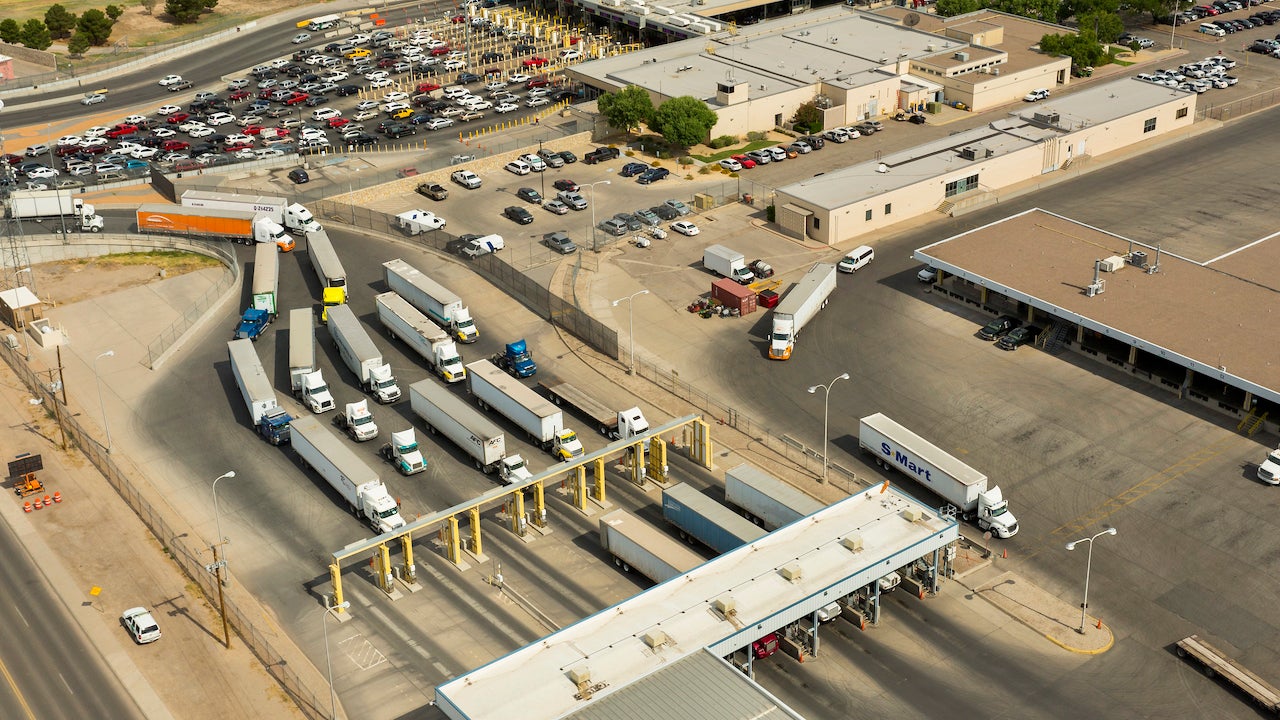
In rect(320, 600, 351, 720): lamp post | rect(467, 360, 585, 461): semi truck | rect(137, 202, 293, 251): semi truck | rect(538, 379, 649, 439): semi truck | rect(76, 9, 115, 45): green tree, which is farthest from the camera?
rect(76, 9, 115, 45): green tree

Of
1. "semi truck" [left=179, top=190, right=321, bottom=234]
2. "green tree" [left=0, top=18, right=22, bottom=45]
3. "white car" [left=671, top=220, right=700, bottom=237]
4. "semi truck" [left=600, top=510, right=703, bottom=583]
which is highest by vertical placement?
"green tree" [left=0, top=18, right=22, bottom=45]

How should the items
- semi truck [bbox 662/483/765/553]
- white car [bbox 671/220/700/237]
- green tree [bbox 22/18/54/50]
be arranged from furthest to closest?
green tree [bbox 22/18/54/50]
white car [bbox 671/220/700/237]
semi truck [bbox 662/483/765/553]

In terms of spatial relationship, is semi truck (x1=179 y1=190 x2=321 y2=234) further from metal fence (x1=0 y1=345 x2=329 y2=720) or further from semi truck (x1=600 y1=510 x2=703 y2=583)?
semi truck (x1=600 y1=510 x2=703 y2=583)

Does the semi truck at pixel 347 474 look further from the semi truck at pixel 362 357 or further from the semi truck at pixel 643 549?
the semi truck at pixel 643 549

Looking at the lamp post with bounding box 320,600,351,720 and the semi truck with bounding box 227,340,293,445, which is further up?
the semi truck with bounding box 227,340,293,445

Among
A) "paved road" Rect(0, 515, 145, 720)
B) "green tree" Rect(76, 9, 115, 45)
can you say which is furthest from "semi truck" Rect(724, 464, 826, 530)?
"green tree" Rect(76, 9, 115, 45)

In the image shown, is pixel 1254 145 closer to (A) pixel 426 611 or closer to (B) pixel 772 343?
(B) pixel 772 343
